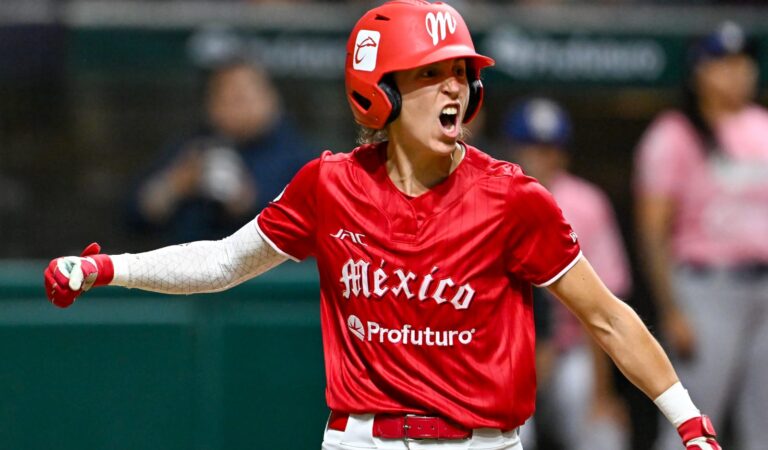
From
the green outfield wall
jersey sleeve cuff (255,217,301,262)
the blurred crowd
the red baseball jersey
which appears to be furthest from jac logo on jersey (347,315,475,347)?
the blurred crowd

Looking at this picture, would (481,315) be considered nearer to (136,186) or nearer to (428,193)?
(428,193)

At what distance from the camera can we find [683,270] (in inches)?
282

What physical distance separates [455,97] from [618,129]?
4579 mm

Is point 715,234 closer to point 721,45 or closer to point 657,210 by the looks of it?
point 657,210

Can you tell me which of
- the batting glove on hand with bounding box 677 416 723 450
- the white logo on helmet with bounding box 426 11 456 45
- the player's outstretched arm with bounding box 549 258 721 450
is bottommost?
the batting glove on hand with bounding box 677 416 723 450

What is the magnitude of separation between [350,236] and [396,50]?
514 mm

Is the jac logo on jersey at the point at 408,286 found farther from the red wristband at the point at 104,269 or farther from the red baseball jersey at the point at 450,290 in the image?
the red wristband at the point at 104,269

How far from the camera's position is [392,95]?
380 centimetres

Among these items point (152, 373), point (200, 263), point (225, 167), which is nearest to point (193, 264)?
point (200, 263)

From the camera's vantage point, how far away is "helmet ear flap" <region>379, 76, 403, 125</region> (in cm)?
379

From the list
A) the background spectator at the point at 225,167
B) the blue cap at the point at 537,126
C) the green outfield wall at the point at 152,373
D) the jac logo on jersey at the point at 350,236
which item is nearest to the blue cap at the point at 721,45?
the blue cap at the point at 537,126

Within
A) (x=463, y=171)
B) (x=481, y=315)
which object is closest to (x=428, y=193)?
(x=463, y=171)

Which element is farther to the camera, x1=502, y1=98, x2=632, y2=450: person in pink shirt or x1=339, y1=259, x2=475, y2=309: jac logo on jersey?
x1=502, y1=98, x2=632, y2=450: person in pink shirt

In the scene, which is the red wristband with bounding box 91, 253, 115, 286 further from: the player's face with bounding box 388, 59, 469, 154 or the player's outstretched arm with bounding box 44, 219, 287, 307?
Answer: the player's face with bounding box 388, 59, 469, 154
